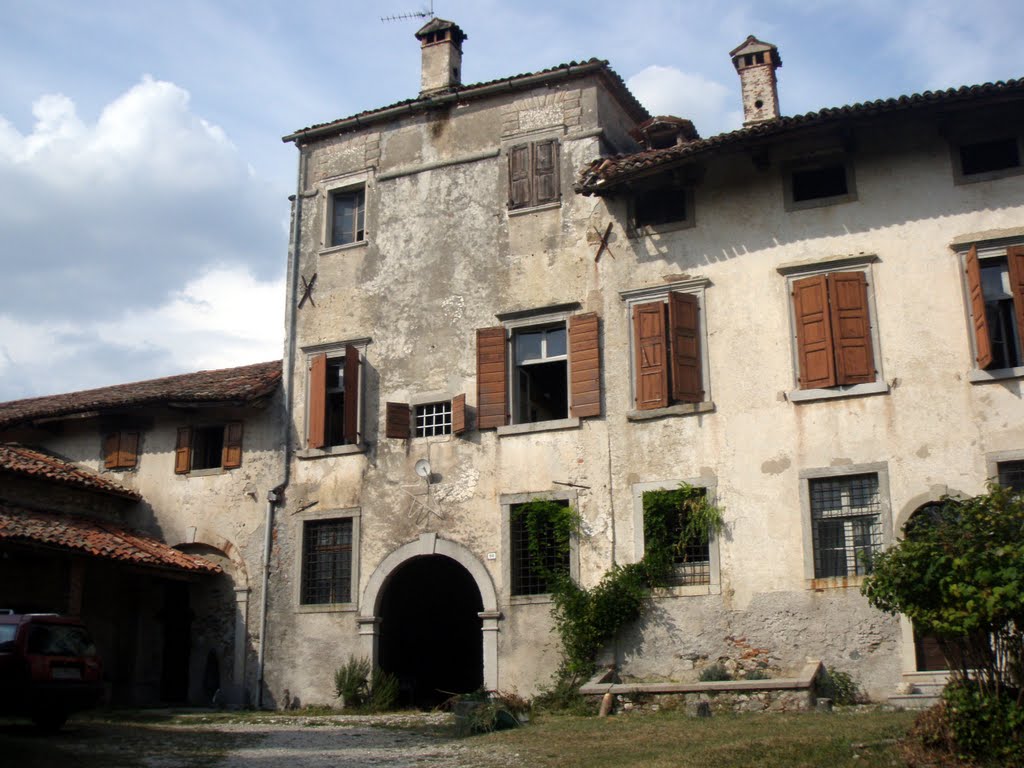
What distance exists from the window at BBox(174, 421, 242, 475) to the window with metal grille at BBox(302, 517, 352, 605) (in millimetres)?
2249

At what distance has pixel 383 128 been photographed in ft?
69.1

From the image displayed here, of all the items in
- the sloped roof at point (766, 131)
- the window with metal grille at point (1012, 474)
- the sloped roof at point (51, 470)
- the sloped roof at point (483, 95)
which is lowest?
the window with metal grille at point (1012, 474)

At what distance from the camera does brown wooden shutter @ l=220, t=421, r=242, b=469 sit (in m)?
20.6

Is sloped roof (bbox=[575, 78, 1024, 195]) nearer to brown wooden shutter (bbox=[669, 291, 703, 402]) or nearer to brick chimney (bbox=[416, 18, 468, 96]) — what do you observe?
brown wooden shutter (bbox=[669, 291, 703, 402])

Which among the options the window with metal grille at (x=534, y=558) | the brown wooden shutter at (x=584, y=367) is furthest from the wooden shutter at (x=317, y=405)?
the brown wooden shutter at (x=584, y=367)

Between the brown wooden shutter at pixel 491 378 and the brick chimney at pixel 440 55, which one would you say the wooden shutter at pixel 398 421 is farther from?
the brick chimney at pixel 440 55

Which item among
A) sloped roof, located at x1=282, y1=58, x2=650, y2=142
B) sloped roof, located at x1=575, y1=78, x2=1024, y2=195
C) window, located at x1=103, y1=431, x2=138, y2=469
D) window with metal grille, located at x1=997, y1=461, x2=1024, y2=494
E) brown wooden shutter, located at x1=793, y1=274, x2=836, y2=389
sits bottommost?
window with metal grille, located at x1=997, y1=461, x2=1024, y2=494

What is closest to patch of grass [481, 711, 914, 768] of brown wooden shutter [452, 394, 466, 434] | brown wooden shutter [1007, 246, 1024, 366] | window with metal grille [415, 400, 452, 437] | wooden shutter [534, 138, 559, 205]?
brown wooden shutter [452, 394, 466, 434]

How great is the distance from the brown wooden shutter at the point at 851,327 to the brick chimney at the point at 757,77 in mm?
4532

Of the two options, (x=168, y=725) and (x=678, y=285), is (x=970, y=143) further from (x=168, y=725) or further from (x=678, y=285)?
(x=168, y=725)

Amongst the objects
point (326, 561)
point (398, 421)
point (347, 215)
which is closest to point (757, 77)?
point (347, 215)

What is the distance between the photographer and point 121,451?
21625 millimetres

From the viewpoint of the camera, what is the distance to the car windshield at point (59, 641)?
1388cm

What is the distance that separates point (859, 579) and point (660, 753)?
18.5 feet
